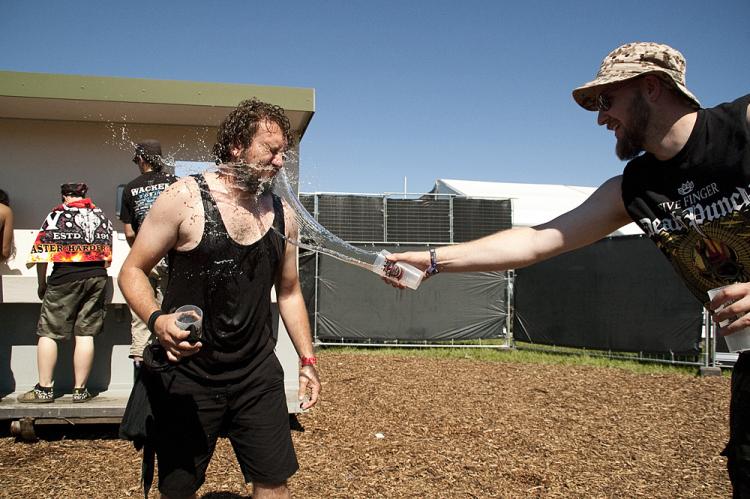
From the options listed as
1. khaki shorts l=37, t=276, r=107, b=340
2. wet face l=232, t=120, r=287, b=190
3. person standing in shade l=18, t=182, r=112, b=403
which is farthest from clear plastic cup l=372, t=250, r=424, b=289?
khaki shorts l=37, t=276, r=107, b=340

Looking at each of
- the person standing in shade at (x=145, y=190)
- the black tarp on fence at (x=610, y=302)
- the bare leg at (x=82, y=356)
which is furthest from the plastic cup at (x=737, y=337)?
the black tarp on fence at (x=610, y=302)

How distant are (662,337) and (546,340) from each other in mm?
2336

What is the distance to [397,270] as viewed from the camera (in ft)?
10.1

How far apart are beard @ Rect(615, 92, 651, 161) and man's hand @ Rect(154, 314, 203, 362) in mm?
1891

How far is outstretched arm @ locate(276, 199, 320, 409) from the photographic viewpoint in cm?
333

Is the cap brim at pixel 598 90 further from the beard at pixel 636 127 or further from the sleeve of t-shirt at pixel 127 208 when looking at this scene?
the sleeve of t-shirt at pixel 127 208

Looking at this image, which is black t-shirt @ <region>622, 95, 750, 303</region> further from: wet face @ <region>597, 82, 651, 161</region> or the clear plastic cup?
the clear plastic cup

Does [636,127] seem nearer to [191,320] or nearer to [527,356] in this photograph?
[191,320]

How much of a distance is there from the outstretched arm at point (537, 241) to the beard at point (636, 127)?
0.27m

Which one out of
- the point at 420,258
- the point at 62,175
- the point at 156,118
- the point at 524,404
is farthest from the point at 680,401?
the point at 62,175

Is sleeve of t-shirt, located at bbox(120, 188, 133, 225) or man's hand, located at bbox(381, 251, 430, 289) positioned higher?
sleeve of t-shirt, located at bbox(120, 188, 133, 225)

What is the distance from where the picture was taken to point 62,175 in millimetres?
6855

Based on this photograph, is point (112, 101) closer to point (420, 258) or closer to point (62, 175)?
point (62, 175)

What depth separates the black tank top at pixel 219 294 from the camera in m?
2.91
